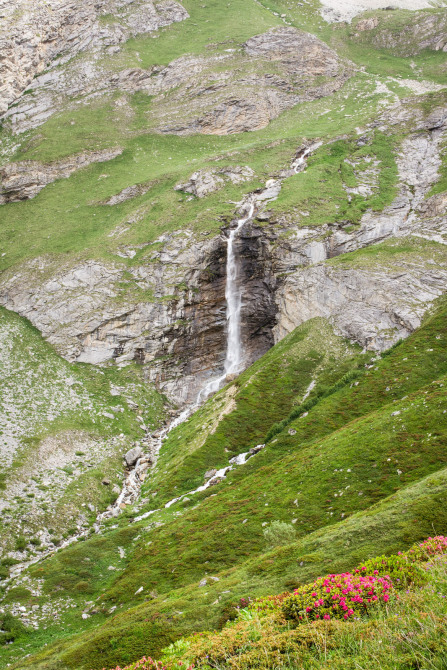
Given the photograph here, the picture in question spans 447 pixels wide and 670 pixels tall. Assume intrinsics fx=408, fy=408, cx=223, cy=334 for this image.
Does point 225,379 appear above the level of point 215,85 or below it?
below

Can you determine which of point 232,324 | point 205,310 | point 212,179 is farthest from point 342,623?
point 212,179

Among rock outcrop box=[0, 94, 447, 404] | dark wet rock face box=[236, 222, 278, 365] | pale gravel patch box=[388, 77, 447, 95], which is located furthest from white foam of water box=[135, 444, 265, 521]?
pale gravel patch box=[388, 77, 447, 95]

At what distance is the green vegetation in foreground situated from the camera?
16594 mm

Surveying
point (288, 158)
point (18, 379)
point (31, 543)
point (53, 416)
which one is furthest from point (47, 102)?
point (31, 543)

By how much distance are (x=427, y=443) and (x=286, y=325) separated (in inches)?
1394

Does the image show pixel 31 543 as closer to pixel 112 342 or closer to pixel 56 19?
pixel 112 342

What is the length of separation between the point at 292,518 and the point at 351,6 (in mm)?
193862

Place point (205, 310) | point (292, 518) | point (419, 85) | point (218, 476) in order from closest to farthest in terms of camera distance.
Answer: point (292, 518)
point (218, 476)
point (205, 310)
point (419, 85)

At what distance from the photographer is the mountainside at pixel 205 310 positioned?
24875 millimetres

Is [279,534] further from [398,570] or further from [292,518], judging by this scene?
[398,570]

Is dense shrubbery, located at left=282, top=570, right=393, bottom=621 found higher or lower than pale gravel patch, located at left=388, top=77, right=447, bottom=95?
lower

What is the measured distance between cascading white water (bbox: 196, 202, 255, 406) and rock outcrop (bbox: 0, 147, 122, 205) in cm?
5060

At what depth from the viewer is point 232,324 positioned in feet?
218

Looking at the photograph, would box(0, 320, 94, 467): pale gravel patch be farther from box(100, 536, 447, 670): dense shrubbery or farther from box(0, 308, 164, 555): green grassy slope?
box(100, 536, 447, 670): dense shrubbery
